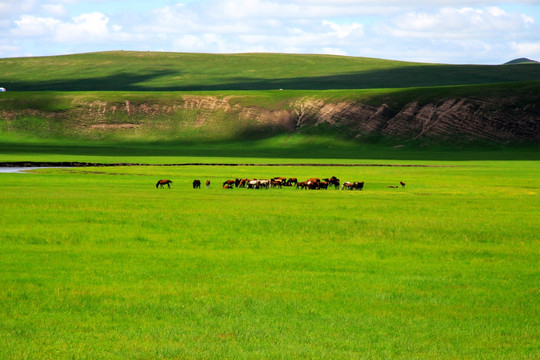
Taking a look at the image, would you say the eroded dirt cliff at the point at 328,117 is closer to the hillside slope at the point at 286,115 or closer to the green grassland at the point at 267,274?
the hillside slope at the point at 286,115

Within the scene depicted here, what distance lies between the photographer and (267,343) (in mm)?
11656

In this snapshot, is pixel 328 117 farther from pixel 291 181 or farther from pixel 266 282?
pixel 266 282

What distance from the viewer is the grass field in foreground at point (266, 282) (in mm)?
11727

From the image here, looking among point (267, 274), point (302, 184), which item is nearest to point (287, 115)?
point (302, 184)

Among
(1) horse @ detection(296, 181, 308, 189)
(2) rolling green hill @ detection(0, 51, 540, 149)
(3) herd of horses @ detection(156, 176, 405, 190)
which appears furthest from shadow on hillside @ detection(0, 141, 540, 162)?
(1) horse @ detection(296, 181, 308, 189)

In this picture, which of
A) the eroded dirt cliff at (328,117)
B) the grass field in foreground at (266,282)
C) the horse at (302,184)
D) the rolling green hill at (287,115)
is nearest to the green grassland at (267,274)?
the grass field in foreground at (266,282)

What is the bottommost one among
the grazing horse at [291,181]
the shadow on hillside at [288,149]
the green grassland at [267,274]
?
the shadow on hillside at [288,149]

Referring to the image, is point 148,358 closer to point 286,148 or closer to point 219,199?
point 219,199

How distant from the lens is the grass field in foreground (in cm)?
1173

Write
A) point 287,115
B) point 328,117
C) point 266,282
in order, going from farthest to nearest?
1. point 287,115
2. point 328,117
3. point 266,282

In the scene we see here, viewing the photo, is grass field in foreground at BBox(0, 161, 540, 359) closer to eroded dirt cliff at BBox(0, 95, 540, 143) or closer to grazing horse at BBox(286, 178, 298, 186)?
grazing horse at BBox(286, 178, 298, 186)

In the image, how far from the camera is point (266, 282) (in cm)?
1647

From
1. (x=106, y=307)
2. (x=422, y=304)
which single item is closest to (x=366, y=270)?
(x=422, y=304)

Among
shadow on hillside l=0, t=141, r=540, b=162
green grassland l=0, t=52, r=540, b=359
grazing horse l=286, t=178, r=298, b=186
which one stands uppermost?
green grassland l=0, t=52, r=540, b=359
